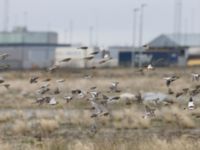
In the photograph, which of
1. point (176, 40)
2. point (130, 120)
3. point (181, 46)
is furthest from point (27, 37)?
point (130, 120)

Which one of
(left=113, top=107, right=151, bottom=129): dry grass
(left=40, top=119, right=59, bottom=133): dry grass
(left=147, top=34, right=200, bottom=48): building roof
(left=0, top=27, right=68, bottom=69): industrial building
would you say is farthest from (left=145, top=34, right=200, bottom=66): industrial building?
(left=40, top=119, right=59, bottom=133): dry grass

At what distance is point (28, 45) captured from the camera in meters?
128

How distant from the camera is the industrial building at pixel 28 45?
4538 inches

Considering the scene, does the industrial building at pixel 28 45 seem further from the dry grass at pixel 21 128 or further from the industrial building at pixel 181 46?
the dry grass at pixel 21 128

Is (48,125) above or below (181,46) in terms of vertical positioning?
above

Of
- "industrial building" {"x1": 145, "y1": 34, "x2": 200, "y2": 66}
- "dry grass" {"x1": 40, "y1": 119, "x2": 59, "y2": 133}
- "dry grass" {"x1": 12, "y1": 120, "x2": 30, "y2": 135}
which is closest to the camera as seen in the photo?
"dry grass" {"x1": 12, "y1": 120, "x2": 30, "y2": 135}

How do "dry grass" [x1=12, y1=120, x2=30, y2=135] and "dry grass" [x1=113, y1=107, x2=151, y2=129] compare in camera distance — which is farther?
"dry grass" [x1=113, y1=107, x2=151, y2=129]

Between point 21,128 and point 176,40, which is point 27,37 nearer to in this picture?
point 176,40

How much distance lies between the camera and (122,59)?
413 feet

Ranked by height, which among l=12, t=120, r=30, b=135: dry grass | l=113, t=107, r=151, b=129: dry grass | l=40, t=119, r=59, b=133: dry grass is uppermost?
l=12, t=120, r=30, b=135: dry grass

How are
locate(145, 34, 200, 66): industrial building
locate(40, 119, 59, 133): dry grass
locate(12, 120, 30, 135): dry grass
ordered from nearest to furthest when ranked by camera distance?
locate(12, 120, 30, 135): dry grass → locate(40, 119, 59, 133): dry grass → locate(145, 34, 200, 66): industrial building

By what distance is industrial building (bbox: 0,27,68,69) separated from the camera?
11526 cm

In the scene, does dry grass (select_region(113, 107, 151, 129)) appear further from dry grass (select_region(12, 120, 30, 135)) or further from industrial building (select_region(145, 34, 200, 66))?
industrial building (select_region(145, 34, 200, 66))

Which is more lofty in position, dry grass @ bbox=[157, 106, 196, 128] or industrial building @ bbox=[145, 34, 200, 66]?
dry grass @ bbox=[157, 106, 196, 128]
